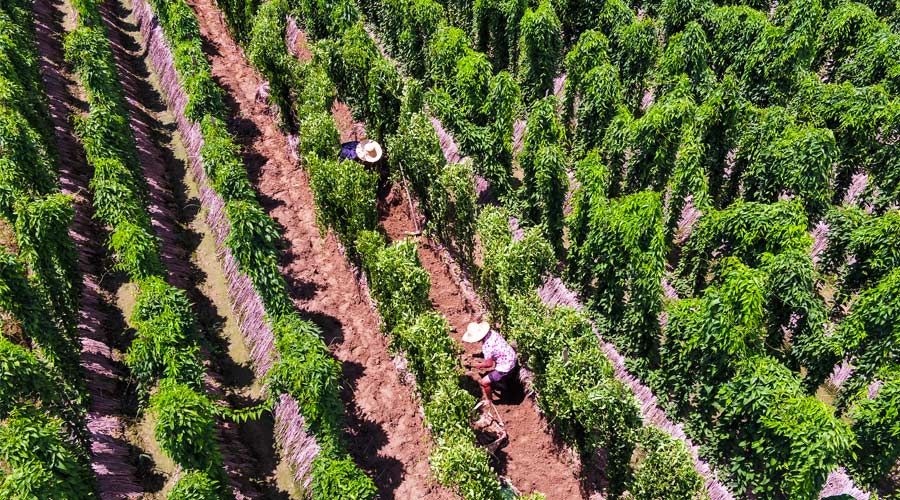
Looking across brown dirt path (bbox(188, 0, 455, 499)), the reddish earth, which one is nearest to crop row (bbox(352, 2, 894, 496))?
the reddish earth

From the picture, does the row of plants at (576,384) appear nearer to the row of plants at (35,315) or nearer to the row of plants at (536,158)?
the row of plants at (536,158)

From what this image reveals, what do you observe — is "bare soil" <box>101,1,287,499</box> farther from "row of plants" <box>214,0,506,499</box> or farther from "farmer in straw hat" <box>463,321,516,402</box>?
"farmer in straw hat" <box>463,321,516,402</box>

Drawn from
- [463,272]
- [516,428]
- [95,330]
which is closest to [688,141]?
[463,272]

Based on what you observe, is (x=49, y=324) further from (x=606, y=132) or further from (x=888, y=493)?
(x=888, y=493)

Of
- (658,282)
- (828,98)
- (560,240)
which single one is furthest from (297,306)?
(828,98)

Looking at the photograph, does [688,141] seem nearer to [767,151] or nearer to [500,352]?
[767,151]

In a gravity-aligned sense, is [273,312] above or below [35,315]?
above
